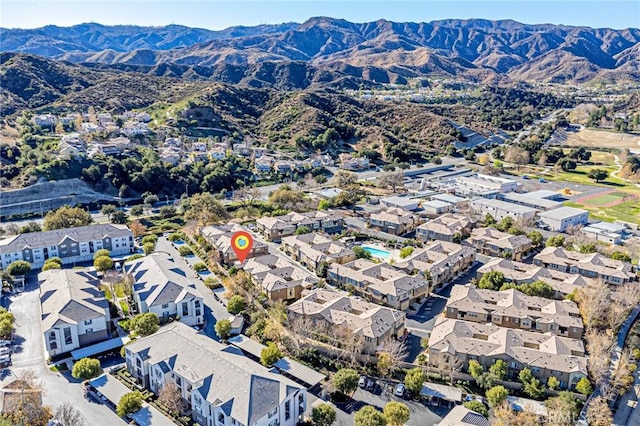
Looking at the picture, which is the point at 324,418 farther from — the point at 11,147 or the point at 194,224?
the point at 11,147

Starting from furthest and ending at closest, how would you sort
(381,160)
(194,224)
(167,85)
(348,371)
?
(167,85) < (381,160) < (194,224) < (348,371)

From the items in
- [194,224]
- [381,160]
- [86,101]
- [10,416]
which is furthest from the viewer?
[86,101]

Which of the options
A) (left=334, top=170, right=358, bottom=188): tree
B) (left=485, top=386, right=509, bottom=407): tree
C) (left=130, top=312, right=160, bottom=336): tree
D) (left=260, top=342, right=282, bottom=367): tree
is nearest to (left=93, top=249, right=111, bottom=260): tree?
(left=130, top=312, right=160, bottom=336): tree

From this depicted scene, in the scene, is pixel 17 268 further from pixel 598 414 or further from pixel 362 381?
pixel 598 414

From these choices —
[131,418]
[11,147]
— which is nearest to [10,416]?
[131,418]

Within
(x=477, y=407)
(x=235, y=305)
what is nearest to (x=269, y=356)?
(x=235, y=305)

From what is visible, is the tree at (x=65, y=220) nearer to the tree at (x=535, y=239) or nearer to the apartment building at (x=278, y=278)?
the apartment building at (x=278, y=278)

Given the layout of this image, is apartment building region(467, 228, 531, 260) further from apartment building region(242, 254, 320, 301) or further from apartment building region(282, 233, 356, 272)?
apartment building region(242, 254, 320, 301)
